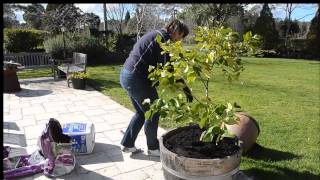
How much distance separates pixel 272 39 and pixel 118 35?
1348 centimetres

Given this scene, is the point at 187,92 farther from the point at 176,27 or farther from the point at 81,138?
the point at 81,138

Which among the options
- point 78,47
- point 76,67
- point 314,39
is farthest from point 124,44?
point 314,39

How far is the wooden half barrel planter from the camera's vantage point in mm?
2799

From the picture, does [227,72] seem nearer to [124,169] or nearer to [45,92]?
[124,169]

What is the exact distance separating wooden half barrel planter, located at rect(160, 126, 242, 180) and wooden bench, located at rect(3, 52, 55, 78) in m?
9.05

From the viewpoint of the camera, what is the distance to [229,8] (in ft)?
81.4

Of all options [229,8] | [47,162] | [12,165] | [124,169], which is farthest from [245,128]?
[229,8]

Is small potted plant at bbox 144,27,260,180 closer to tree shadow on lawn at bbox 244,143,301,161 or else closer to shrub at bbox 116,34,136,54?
tree shadow on lawn at bbox 244,143,301,161

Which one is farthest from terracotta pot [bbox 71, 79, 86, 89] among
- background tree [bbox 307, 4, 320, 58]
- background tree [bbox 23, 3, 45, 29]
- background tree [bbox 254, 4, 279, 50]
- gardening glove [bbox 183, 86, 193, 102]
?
background tree [bbox 23, 3, 45, 29]

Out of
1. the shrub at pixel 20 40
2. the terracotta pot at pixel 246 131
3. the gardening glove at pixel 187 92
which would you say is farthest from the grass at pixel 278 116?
the shrub at pixel 20 40

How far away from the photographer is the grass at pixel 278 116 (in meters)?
4.02

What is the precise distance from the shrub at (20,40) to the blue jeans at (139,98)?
1317 cm

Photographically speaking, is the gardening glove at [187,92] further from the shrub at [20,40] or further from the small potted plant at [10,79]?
the shrub at [20,40]

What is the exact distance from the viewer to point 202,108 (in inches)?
115
